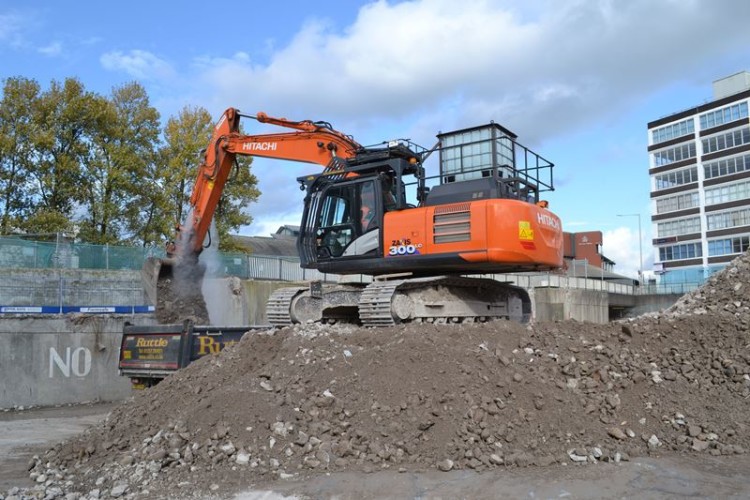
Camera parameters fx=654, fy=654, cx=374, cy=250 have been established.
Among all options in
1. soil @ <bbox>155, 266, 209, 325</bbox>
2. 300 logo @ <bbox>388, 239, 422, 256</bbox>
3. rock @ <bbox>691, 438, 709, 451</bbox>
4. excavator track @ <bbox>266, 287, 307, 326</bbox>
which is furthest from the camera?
soil @ <bbox>155, 266, 209, 325</bbox>

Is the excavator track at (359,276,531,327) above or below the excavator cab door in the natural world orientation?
below

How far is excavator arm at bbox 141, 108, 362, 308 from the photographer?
12.0 meters

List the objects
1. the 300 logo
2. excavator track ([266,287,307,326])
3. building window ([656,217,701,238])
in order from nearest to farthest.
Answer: the 300 logo, excavator track ([266,287,307,326]), building window ([656,217,701,238])

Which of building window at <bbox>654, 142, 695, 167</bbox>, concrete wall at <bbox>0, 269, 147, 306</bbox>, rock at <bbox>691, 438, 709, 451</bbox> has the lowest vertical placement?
rock at <bbox>691, 438, 709, 451</bbox>

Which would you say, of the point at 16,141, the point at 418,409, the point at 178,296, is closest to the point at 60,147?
the point at 16,141

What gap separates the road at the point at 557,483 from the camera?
219 inches

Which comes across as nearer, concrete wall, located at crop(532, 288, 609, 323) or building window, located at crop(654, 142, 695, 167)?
concrete wall, located at crop(532, 288, 609, 323)

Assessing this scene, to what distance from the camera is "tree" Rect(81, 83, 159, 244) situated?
26422mm

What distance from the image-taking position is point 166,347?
1030cm

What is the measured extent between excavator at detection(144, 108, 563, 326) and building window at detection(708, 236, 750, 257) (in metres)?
65.9

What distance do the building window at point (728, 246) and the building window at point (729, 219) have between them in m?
1.46

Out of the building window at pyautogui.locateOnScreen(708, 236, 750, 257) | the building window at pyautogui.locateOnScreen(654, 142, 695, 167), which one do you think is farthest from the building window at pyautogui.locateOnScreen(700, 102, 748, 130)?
the building window at pyautogui.locateOnScreen(708, 236, 750, 257)

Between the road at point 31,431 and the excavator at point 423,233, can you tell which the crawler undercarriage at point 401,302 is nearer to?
the excavator at point 423,233

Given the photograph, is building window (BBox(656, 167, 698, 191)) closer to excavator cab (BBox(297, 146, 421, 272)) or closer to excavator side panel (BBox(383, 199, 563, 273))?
excavator side panel (BBox(383, 199, 563, 273))
